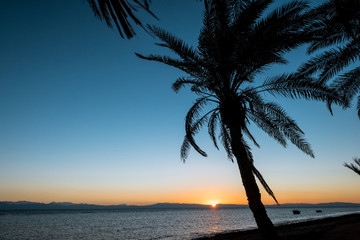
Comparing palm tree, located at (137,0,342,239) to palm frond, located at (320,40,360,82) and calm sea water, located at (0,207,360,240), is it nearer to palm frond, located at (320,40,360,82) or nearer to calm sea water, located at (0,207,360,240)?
palm frond, located at (320,40,360,82)

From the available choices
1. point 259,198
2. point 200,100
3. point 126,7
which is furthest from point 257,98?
point 126,7

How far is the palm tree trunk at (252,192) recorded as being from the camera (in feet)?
20.0

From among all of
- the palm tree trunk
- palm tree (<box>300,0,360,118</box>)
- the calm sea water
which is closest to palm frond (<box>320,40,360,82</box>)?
palm tree (<box>300,0,360,118</box>)

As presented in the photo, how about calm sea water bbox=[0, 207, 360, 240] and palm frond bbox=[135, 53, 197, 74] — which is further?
calm sea water bbox=[0, 207, 360, 240]

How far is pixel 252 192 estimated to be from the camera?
6492 millimetres

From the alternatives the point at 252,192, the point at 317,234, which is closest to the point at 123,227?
the point at 317,234

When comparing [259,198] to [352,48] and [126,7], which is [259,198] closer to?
[352,48]

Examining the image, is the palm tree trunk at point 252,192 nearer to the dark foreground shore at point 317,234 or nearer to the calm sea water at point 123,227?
the dark foreground shore at point 317,234

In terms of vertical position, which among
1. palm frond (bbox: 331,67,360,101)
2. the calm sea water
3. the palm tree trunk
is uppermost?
palm frond (bbox: 331,67,360,101)

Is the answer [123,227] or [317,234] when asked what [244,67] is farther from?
[123,227]

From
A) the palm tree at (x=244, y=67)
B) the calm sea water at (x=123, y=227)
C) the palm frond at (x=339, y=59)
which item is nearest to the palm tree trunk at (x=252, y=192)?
the palm tree at (x=244, y=67)

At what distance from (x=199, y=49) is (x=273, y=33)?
2.57m

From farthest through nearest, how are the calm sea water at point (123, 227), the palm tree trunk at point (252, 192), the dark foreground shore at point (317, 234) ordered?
the calm sea water at point (123, 227)
the dark foreground shore at point (317, 234)
the palm tree trunk at point (252, 192)

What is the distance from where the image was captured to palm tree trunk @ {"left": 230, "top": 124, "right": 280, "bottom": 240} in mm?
6090
